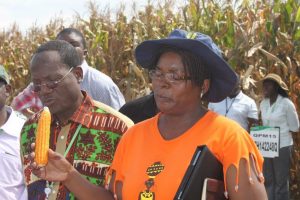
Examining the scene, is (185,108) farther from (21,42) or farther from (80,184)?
(21,42)

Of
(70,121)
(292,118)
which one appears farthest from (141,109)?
(292,118)

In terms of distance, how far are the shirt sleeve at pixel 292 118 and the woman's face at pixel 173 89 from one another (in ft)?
18.3

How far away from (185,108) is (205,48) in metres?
0.24

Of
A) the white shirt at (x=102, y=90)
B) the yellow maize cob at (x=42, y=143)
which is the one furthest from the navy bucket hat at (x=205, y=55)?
the white shirt at (x=102, y=90)

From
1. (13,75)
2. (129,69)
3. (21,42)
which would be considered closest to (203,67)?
(129,69)

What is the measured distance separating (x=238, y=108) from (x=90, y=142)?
195 inches

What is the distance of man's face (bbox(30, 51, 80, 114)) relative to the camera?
10.3 feet

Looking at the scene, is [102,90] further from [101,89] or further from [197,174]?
[197,174]

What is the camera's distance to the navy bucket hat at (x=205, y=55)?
2.75 meters

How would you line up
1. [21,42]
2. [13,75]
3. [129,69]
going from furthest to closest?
[21,42] < [13,75] < [129,69]

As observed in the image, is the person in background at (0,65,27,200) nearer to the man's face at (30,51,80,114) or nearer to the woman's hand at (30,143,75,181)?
the man's face at (30,51,80,114)

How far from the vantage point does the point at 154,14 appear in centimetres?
1090

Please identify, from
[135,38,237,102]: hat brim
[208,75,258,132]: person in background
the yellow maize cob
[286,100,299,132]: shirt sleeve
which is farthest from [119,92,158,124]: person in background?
[286,100,299,132]: shirt sleeve

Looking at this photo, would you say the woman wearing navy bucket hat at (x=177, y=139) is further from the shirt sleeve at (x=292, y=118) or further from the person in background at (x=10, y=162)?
the shirt sleeve at (x=292, y=118)
